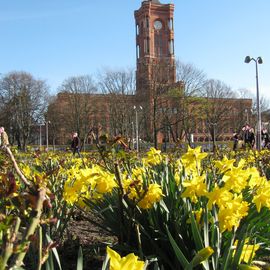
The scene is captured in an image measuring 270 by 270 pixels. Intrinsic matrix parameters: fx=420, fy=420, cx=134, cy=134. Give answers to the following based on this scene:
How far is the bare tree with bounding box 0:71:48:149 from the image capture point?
Result: 168 feet

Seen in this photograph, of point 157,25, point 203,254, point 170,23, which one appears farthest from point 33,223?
point 170,23

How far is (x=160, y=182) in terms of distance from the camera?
11.2 ft

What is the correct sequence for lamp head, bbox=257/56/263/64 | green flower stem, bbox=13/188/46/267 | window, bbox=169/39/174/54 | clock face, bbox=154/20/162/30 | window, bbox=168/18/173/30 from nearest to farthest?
green flower stem, bbox=13/188/46/267
lamp head, bbox=257/56/263/64
window, bbox=169/39/174/54
clock face, bbox=154/20/162/30
window, bbox=168/18/173/30

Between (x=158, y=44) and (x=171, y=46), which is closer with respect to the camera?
(x=158, y=44)

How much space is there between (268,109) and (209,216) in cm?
6274

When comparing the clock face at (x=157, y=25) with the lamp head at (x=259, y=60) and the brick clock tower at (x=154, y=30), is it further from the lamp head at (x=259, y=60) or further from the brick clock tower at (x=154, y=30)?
the lamp head at (x=259, y=60)

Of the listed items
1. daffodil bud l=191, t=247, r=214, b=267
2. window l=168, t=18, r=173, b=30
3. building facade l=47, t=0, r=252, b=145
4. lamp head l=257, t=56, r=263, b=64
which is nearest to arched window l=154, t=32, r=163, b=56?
window l=168, t=18, r=173, b=30

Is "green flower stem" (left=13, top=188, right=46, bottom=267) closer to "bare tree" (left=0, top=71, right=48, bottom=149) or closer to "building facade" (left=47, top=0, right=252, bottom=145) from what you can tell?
"building facade" (left=47, top=0, right=252, bottom=145)

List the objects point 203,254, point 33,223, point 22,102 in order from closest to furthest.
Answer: point 33,223
point 203,254
point 22,102

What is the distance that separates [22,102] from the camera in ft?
167

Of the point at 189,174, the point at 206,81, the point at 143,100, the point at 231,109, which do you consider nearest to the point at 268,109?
the point at 231,109

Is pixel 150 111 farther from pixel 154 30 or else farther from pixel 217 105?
pixel 154 30

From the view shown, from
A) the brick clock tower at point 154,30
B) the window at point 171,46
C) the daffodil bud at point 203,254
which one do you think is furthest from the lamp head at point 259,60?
the window at point 171,46

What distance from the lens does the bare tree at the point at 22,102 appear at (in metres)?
51.1
